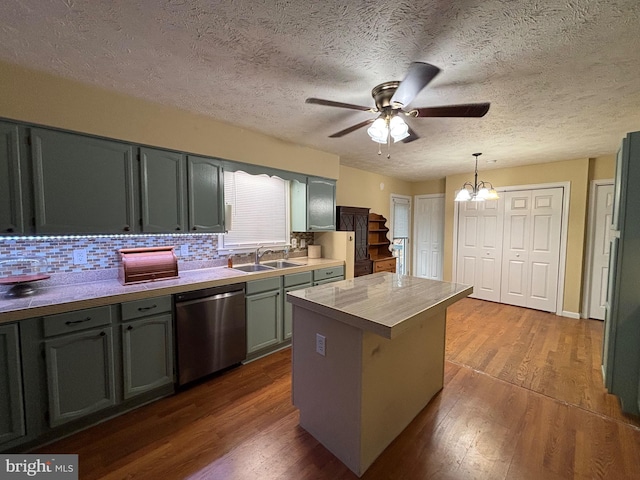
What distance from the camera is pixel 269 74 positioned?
183 cm

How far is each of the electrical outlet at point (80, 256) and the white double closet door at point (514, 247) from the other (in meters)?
5.46

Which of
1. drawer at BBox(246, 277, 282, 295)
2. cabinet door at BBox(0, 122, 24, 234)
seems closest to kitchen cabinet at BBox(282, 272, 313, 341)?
drawer at BBox(246, 277, 282, 295)

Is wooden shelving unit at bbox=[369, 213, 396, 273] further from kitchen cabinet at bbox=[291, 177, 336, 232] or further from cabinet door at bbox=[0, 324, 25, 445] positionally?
cabinet door at bbox=[0, 324, 25, 445]

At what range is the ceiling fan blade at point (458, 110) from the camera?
155cm

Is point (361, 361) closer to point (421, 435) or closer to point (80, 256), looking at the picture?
point (421, 435)

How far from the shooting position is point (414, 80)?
55.4 inches

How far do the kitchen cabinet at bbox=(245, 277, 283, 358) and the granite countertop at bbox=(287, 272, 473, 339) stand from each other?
0.98 meters

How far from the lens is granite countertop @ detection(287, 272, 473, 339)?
Answer: 1.40 metres

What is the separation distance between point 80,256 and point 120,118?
1.16m

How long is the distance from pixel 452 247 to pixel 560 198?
1763 mm

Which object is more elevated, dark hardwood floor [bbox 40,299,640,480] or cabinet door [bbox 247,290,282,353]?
cabinet door [bbox 247,290,282,353]

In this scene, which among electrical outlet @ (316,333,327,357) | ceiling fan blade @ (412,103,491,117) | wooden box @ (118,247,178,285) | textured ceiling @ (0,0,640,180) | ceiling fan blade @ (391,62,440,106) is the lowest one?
electrical outlet @ (316,333,327,357)

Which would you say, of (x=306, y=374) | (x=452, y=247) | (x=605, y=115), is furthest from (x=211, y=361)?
(x=452, y=247)

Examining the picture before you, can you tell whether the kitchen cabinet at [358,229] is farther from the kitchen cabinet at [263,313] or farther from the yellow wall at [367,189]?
the kitchen cabinet at [263,313]
